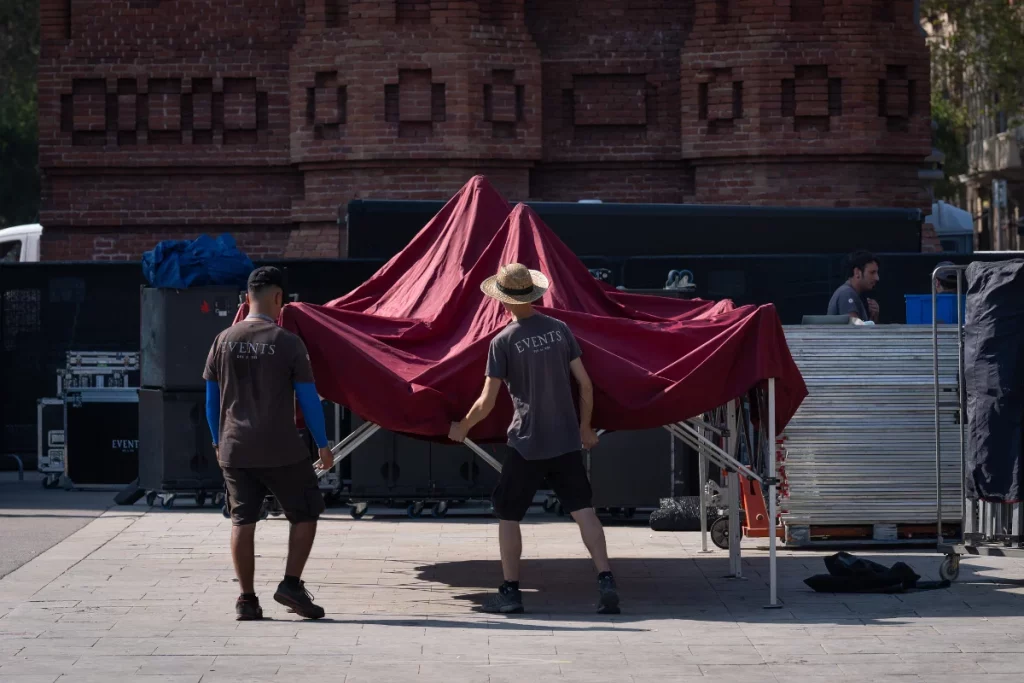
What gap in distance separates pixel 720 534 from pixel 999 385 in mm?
3053

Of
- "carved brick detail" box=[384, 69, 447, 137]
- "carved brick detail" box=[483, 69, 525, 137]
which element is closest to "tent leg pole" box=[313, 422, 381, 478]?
"carved brick detail" box=[384, 69, 447, 137]

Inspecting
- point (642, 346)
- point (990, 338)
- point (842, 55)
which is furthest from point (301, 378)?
point (842, 55)

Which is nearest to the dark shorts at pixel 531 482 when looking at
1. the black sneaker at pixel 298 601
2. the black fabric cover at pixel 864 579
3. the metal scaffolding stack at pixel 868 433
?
the black sneaker at pixel 298 601

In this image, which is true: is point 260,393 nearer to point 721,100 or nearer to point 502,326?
point 502,326

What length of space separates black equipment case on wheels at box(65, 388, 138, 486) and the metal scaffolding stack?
289 inches

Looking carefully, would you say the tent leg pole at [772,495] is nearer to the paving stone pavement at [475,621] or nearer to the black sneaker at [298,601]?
the paving stone pavement at [475,621]

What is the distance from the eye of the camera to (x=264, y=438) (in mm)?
9578

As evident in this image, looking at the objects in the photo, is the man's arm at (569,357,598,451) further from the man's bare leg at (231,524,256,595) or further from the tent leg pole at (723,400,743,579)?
the man's bare leg at (231,524,256,595)

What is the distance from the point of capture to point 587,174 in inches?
789

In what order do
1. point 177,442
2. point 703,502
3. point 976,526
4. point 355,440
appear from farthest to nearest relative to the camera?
point 177,442, point 703,502, point 355,440, point 976,526

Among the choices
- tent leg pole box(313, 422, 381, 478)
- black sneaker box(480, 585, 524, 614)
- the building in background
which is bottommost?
black sneaker box(480, 585, 524, 614)

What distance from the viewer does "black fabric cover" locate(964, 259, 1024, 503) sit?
10719 mm

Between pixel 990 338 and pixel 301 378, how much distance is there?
4.22 m

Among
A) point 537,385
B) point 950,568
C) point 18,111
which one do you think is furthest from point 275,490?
point 18,111
